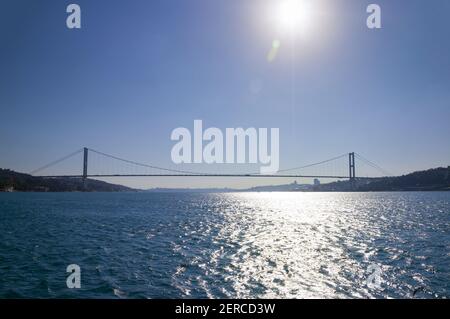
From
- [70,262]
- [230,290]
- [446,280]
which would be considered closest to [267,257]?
[230,290]

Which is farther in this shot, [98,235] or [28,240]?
[98,235]

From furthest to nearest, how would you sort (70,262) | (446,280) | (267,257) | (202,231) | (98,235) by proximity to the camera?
1. (202,231)
2. (98,235)
3. (267,257)
4. (70,262)
5. (446,280)

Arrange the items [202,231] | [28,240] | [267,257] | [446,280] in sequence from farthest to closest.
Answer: [202,231], [28,240], [267,257], [446,280]

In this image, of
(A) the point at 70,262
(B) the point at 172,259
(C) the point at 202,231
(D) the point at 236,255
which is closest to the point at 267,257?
(D) the point at 236,255

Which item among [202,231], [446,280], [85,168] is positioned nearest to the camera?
[446,280]

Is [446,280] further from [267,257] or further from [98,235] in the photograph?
[98,235]

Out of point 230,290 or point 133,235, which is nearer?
point 230,290
